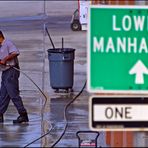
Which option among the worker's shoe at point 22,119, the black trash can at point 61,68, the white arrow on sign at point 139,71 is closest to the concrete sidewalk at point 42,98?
the worker's shoe at point 22,119

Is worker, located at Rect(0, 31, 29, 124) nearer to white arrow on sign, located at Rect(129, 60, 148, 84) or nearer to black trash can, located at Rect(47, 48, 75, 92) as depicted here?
black trash can, located at Rect(47, 48, 75, 92)

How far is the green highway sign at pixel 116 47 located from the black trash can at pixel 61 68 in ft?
36.7

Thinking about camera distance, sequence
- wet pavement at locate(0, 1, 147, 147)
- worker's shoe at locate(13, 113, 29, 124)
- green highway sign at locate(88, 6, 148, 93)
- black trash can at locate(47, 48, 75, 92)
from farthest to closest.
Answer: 1. black trash can at locate(47, 48, 75, 92)
2. worker's shoe at locate(13, 113, 29, 124)
3. wet pavement at locate(0, 1, 147, 147)
4. green highway sign at locate(88, 6, 148, 93)

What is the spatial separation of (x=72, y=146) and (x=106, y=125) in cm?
625

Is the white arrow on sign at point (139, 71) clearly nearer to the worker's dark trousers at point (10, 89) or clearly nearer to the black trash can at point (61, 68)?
Result: the worker's dark trousers at point (10, 89)

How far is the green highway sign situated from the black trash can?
11177mm

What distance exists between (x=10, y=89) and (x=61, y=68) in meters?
3.45

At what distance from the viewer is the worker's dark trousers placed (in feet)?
38.3

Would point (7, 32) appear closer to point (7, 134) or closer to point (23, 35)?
point (23, 35)

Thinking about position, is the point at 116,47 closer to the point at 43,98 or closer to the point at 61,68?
the point at 43,98

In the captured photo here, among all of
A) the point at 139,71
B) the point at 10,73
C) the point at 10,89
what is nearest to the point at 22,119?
the point at 10,89

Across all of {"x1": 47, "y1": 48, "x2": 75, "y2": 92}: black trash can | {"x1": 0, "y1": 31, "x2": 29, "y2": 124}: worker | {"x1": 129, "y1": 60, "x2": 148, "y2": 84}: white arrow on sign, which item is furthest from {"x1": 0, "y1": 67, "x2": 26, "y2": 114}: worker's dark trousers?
{"x1": 129, "y1": 60, "x2": 148, "y2": 84}: white arrow on sign

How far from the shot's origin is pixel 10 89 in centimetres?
1181

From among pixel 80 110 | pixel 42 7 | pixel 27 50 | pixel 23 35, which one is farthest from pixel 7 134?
pixel 42 7
